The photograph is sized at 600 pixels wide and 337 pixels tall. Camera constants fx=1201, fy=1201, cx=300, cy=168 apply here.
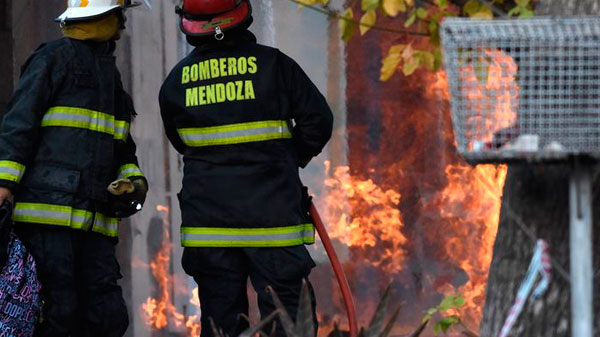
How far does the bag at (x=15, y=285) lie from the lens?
470 cm

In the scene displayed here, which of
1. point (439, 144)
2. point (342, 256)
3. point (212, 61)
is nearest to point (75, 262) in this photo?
point (212, 61)

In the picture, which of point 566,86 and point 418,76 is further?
point 418,76

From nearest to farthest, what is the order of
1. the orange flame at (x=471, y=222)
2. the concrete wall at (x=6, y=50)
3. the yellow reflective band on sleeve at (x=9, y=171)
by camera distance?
1. the yellow reflective band on sleeve at (x=9, y=171)
2. the orange flame at (x=471, y=222)
3. the concrete wall at (x=6, y=50)

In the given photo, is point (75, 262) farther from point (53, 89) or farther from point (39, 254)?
point (53, 89)

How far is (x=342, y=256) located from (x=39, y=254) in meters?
1.87

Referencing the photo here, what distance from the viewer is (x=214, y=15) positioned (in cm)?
506

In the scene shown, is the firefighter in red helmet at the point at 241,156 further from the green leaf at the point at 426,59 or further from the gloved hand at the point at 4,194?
the green leaf at the point at 426,59

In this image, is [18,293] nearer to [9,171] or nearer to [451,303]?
[9,171]

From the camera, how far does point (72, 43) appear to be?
5.11 meters

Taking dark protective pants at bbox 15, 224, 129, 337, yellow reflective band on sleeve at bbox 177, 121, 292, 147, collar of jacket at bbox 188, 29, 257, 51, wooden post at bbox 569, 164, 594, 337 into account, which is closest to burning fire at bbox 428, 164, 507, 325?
yellow reflective band on sleeve at bbox 177, 121, 292, 147

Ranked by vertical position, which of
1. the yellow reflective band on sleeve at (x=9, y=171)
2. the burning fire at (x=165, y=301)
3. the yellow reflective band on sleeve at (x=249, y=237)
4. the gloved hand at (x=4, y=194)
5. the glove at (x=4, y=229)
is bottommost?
the burning fire at (x=165, y=301)

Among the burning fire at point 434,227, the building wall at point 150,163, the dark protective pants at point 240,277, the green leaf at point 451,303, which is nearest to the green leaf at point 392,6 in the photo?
the green leaf at point 451,303

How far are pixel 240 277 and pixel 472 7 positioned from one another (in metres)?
1.84

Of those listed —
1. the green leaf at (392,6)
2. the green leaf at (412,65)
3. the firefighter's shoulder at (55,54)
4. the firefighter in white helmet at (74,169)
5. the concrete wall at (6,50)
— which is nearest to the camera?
the green leaf at (392,6)
